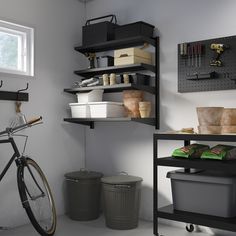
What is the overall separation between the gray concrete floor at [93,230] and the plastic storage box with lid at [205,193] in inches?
16.5

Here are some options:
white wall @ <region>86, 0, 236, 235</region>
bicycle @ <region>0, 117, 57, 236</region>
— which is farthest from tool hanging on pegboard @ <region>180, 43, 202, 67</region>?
bicycle @ <region>0, 117, 57, 236</region>

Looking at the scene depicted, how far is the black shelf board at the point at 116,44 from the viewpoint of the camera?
353cm

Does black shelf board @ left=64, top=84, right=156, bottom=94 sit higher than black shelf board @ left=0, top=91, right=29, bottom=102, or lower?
higher

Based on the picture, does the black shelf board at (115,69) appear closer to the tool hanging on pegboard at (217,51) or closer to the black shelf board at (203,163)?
the tool hanging on pegboard at (217,51)

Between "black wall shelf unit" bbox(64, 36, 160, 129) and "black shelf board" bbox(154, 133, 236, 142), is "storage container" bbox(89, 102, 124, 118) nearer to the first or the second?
"black wall shelf unit" bbox(64, 36, 160, 129)

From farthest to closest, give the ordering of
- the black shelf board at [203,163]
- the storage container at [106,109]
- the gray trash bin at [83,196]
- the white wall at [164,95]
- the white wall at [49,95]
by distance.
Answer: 1. the gray trash bin at [83,196]
2. the storage container at [106,109]
3. the white wall at [49,95]
4. the white wall at [164,95]
5. the black shelf board at [203,163]

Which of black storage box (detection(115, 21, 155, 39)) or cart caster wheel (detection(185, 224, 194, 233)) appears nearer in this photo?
cart caster wheel (detection(185, 224, 194, 233))

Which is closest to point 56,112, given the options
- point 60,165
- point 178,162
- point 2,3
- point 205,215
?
point 60,165

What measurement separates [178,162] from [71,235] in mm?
1243

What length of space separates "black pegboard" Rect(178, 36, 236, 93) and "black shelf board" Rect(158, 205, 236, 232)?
114 cm

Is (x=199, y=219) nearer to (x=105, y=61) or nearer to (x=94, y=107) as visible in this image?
(x=94, y=107)

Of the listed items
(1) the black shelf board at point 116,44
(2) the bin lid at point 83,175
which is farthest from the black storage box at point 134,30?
(2) the bin lid at point 83,175

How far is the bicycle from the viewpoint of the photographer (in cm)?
310

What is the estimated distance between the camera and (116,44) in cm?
379
